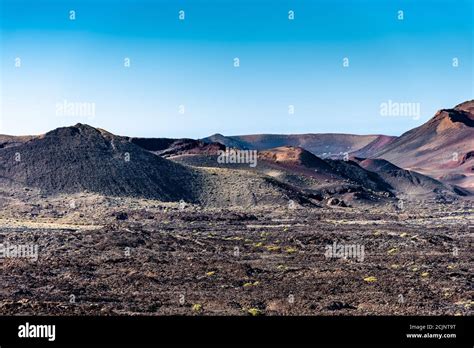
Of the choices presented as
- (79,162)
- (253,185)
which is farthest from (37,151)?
(253,185)

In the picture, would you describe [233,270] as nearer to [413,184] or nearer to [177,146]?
[177,146]

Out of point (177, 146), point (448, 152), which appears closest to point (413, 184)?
point (177, 146)

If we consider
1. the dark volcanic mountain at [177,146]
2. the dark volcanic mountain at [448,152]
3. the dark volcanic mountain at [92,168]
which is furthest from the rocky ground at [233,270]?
the dark volcanic mountain at [448,152]

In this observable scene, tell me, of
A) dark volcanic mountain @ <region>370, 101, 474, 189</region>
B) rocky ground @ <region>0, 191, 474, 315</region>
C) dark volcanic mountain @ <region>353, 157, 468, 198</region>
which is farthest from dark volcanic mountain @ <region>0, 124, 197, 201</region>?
dark volcanic mountain @ <region>370, 101, 474, 189</region>

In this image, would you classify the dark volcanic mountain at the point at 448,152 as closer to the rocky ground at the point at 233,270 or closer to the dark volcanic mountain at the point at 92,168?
the dark volcanic mountain at the point at 92,168

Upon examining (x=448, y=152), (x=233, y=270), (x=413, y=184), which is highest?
(x=448, y=152)

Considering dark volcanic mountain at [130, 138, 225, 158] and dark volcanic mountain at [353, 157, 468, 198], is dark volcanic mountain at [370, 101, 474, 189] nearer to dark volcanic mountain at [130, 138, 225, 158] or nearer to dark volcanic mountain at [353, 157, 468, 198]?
dark volcanic mountain at [353, 157, 468, 198]
